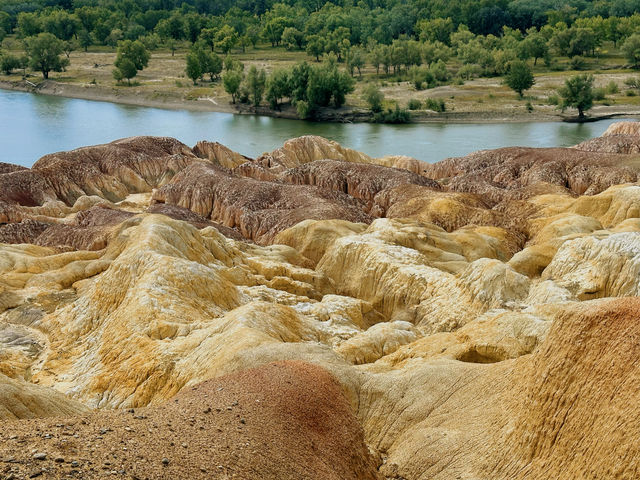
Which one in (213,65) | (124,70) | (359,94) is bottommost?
(359,94)

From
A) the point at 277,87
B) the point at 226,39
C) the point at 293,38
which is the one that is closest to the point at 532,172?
the point at 277,87

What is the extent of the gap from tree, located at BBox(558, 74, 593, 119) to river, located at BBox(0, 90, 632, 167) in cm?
375

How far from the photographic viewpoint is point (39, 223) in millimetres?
46719

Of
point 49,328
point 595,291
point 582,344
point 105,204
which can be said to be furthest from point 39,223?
point 582,344

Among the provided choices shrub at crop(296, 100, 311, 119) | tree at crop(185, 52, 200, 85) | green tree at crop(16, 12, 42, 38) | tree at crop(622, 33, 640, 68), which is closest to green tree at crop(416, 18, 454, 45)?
tree at crop(622, 33, 640, 68)

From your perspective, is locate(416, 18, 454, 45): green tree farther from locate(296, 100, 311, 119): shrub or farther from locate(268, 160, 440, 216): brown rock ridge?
locate(268, 160, 440, 216): brown rock ridge

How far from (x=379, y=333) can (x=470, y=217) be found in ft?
79.9

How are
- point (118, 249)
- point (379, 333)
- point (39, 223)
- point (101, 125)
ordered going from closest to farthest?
point (379, 333), point (118, 249), point (39, 223), point (101, 125)

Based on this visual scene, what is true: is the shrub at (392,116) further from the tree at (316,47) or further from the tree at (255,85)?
the tree at (316,47)

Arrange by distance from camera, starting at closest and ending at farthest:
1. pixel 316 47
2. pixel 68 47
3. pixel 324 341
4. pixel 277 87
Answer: pixel 324 341, pixel 277 87, pixel 316 47, pixel 68 47

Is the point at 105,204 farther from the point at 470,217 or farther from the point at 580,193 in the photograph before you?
the point at 580,193

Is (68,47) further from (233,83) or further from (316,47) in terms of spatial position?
(233,83)

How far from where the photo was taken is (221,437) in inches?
557

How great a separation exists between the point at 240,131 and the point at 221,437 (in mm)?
102309
